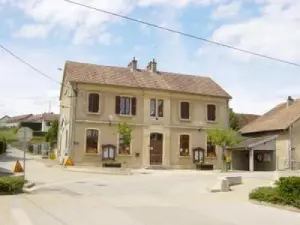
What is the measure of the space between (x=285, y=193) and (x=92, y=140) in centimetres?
2401

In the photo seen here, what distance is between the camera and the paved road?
1125 centimetres

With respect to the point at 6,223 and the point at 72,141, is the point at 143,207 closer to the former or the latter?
the point at 6,223

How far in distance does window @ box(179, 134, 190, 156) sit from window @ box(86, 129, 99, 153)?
7.51 m

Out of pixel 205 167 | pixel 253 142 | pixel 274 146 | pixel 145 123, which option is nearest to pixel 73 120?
pixel 145 123

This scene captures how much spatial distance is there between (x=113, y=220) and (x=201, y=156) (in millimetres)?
29178

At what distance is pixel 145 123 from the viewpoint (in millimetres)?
38531

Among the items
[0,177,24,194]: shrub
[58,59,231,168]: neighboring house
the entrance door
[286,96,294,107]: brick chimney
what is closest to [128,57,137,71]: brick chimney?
[58,59,231,168]: neighboring house

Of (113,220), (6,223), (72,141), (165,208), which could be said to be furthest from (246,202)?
(72,141)

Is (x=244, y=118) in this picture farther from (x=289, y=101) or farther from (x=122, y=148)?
(x=122, y=148)

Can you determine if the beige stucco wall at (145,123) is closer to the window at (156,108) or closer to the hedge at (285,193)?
the window at (156,108)

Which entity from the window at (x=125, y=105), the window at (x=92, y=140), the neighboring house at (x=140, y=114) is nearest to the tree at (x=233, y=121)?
the neighboring house at (x=140, y=114)

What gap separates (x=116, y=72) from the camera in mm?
39875

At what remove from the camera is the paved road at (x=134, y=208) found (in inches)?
443

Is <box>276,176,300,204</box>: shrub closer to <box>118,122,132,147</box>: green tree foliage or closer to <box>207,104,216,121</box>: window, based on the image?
<box>118,122,132,147</box>: green tree foliage
